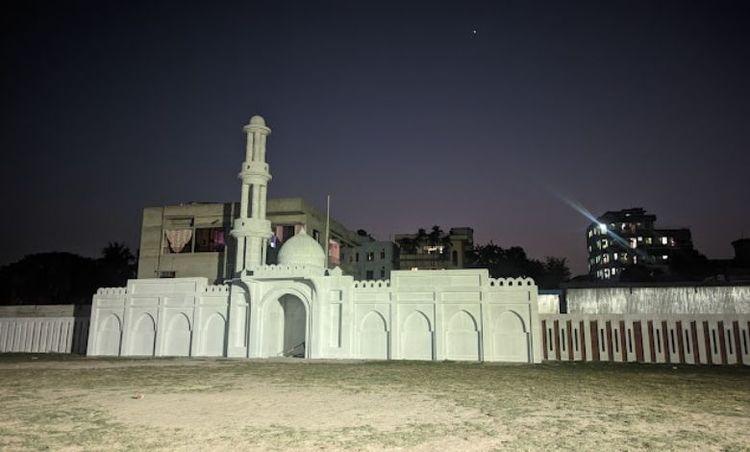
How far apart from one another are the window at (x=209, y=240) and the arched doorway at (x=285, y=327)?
2460cm

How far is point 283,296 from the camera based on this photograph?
3275cm

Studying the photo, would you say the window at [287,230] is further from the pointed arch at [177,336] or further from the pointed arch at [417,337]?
the pointed arch at [417,337]

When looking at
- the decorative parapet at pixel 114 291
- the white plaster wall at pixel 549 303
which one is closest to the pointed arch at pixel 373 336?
the white plaster wall at pixel 549 303

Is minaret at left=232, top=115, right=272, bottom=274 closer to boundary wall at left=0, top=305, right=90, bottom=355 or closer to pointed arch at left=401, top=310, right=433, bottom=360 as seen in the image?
pointed arch at left=401, top=310, right=433, bottom=360

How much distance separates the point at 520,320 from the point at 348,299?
980 cm

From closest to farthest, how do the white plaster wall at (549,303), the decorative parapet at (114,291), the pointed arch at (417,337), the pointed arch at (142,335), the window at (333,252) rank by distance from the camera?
the pointed arch at (417,337) → the pointed arch at (142,335) → the white plaster wall at (549,303) → the decorative parapet at (114,291) → the window at (333,252)

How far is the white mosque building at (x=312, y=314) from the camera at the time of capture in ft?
90.7

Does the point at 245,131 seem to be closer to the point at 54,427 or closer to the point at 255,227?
the point at 255,227

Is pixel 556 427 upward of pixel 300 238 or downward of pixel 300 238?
downward

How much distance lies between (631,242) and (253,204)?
103 metres

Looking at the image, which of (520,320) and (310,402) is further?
(520,320)

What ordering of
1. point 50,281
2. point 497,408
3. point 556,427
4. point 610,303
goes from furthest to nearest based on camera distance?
point 50,281
point 610,303
point 497,408
point 556,427

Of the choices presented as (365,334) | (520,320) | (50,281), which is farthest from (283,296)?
(50,281)

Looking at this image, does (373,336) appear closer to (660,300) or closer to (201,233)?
(660,300)
